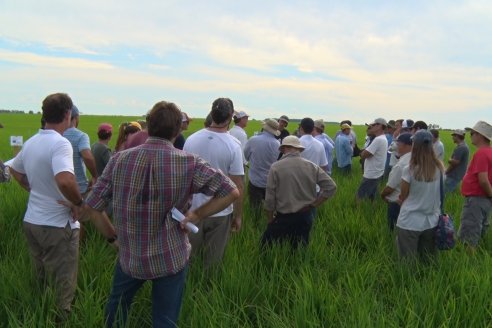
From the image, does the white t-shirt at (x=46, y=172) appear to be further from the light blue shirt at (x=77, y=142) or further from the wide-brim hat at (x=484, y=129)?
the wide-brim hat at (x=484, y=129)

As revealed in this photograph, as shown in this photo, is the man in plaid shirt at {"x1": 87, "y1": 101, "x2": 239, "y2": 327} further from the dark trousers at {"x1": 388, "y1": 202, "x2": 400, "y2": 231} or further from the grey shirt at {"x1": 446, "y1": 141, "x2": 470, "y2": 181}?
the grey shirt at {"x1": 446, "y1": 141, "x2": 470, "y2": 181}

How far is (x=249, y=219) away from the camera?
620 cm

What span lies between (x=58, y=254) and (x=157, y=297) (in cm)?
108

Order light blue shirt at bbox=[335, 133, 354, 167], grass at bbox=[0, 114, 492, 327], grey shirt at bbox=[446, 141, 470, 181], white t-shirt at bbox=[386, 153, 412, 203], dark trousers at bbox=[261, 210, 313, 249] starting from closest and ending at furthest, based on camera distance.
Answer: grass at bbox=[0, 114, 492, 327] < white t-shirt at bbox=[386, 153, 412, 203] < dark trousers at bbox=[261, 210, 313, 249] < grey shirt at bbox=[446, 141, 470, 181] < light blue shirt at bbox=[335, 133, 354, 167]

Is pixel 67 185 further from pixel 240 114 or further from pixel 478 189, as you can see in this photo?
pixel 478 189

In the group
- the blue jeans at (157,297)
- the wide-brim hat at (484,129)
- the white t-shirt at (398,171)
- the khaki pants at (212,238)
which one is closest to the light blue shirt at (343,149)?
the wide-brim hat at (484,129)

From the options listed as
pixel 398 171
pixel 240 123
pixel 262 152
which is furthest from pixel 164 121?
pixel 240 123

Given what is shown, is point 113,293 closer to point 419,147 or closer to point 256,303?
point 256,303

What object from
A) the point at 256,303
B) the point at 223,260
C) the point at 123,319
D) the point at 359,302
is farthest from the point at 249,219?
the point at 123,319

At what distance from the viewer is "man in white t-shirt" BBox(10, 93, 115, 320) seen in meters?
2.95

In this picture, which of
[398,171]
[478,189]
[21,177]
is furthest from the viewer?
[478,189]

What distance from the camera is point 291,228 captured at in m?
4.60

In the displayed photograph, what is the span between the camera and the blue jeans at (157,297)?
249 centimetres

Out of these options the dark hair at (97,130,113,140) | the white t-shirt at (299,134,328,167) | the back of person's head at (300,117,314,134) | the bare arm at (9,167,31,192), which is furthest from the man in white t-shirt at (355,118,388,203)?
the bare arm at (9,167,31,192)
